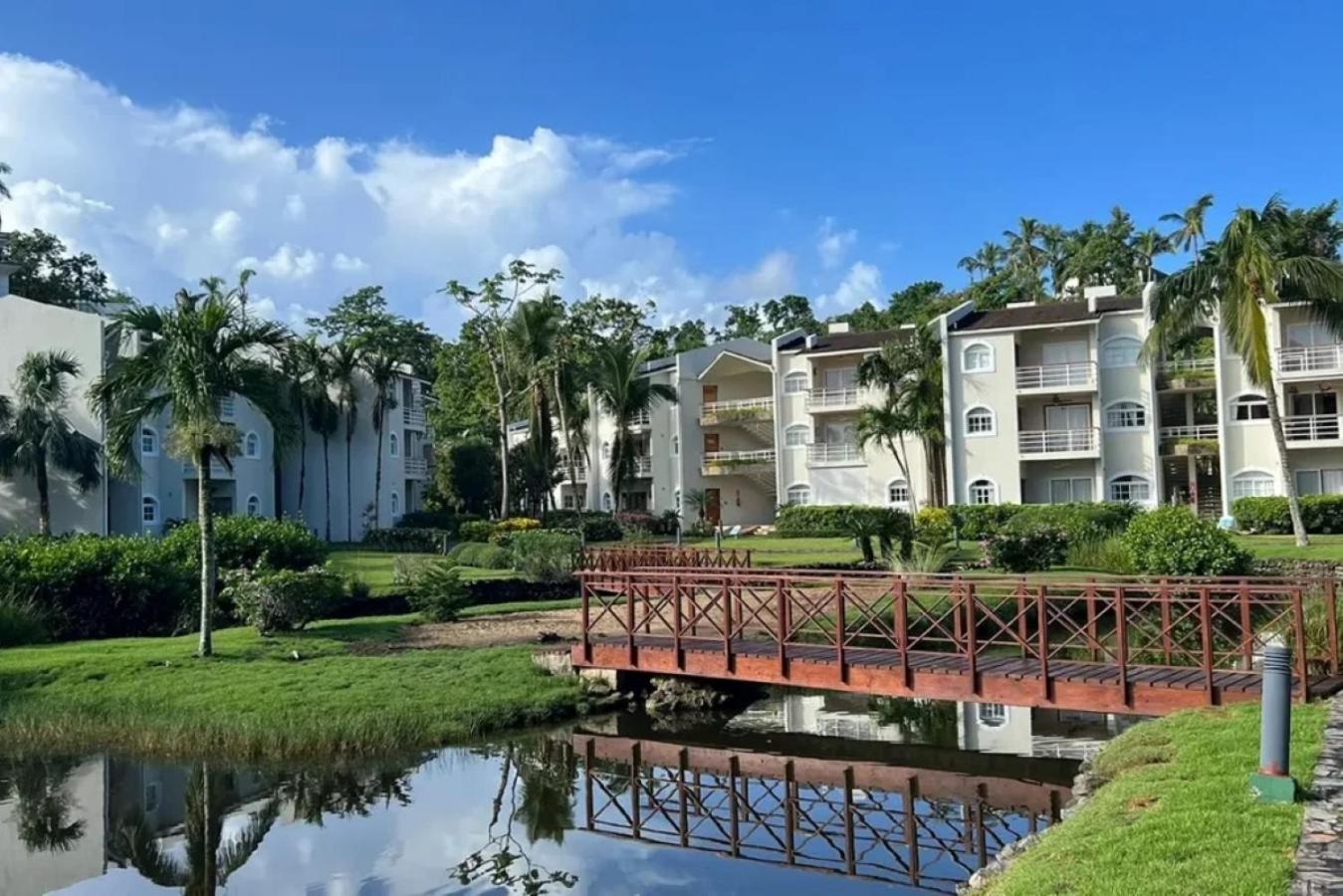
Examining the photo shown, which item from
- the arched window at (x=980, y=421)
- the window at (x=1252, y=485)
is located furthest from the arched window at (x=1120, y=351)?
the window at (x=1252, y=485)

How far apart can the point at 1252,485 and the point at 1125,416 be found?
5.29 metres

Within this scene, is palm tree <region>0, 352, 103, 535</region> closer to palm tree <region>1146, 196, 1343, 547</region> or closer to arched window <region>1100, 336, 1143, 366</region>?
palm tree <region>1146, 196, 1343, 547</region>

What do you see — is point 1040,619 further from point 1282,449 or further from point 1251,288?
point 1282,449

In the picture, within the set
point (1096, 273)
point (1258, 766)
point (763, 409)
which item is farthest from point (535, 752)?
point (1096, 273)

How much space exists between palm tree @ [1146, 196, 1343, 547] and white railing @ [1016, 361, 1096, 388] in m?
13.0

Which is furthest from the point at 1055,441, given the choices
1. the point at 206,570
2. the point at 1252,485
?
the point at 206,570

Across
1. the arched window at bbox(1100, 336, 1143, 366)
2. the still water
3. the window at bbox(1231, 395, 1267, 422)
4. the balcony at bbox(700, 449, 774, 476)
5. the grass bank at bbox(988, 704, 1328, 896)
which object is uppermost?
the arched window at bbox(1100, 336, 1143, 366)

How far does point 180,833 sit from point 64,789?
8.49 feet

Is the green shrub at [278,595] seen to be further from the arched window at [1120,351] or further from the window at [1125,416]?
the arched window at [1120,351]

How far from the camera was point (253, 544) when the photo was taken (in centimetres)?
2320

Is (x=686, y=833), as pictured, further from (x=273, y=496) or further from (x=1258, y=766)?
(x=273, y=496)

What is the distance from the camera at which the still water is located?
10281mm

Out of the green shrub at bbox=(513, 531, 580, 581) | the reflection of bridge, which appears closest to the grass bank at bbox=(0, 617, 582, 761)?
the reflection of bridge

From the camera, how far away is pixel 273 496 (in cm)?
4697
